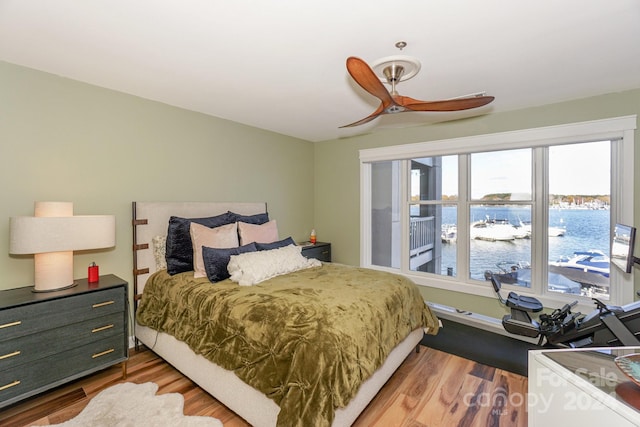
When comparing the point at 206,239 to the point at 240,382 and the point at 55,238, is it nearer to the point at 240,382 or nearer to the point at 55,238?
the point at 55,238

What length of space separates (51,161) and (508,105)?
4.31 meters

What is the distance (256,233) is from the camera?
2.98 metres

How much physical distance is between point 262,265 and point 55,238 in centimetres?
146

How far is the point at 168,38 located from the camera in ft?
5.86

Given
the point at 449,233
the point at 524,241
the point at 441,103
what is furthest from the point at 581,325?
the point at 441,103

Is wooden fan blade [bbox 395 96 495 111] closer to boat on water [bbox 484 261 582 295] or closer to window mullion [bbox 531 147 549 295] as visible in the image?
window mullion [bbox 531 147 549 295]

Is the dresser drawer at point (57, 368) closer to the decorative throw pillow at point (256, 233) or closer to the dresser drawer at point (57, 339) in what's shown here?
the dresser drawer at point (57, 339)

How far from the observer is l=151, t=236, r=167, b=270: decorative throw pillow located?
2.78m

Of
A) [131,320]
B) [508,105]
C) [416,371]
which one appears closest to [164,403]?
[131,320]

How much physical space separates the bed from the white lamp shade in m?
0.57

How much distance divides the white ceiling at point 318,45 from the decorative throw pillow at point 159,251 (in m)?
1.44

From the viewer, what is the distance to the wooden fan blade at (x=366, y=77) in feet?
4.78

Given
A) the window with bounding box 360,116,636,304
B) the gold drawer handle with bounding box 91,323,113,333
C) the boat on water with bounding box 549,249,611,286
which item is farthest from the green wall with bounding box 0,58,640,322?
the gold drawer handle with bounding box 91,323,113,333

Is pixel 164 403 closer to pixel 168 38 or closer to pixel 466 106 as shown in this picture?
pixel 168 38
